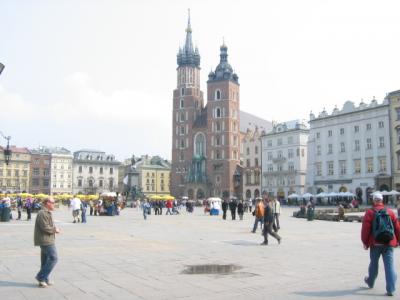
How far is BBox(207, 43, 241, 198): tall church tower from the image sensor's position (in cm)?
10350

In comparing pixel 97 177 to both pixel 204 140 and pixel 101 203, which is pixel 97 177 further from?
pixel 101 203

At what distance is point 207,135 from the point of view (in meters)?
108

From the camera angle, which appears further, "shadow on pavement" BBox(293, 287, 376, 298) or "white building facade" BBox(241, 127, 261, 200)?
Result: "white building facade" BBox(241, 127, 261, 200)

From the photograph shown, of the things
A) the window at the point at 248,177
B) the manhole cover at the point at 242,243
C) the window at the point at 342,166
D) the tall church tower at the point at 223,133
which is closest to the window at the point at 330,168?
the window at the point at 342,166

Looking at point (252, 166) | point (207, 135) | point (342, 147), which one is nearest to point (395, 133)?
point (342, 147)

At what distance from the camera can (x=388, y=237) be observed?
8.12 meters

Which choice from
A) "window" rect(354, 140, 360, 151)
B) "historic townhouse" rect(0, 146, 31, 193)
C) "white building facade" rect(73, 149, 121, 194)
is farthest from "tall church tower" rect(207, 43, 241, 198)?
"historic townhouse" rect(0, 146, 31, 193)

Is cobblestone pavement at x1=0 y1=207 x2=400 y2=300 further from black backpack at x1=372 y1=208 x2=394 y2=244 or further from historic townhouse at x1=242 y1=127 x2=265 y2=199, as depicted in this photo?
historic townhouse at x1=242 y1=127 x2=265 y2=199

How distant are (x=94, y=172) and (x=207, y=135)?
1599 inches

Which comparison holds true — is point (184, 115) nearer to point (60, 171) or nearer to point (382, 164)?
point (60, 171)

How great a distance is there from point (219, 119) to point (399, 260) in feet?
311

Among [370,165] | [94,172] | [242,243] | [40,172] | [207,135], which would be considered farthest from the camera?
[94,172]

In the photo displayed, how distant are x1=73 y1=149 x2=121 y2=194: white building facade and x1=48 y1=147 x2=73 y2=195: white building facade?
1808mm

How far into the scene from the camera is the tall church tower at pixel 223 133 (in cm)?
10350
